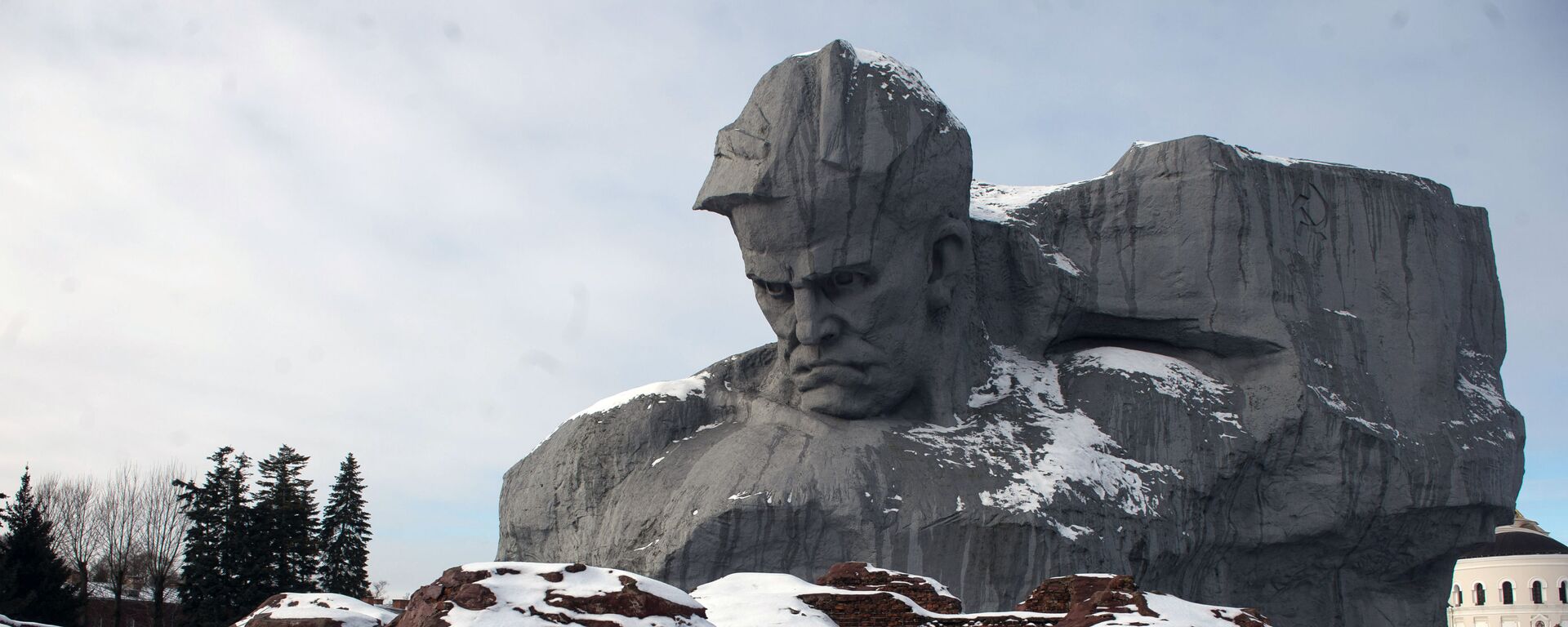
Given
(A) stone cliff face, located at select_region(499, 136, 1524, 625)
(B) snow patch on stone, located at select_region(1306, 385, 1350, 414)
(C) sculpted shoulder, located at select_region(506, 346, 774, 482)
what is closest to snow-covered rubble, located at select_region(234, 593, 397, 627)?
(A) stone cliff face, located at select_region(499, 136, 1524, 625)

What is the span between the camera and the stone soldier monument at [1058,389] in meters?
12.8

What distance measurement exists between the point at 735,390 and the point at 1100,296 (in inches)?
159

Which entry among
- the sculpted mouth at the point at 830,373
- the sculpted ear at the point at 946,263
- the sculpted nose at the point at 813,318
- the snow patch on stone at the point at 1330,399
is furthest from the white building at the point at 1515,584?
the sculpted nose at the point at 813,318

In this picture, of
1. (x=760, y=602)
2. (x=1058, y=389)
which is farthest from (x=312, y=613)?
(x=1058, y=389)

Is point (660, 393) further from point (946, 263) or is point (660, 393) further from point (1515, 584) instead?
point (1515, 584)

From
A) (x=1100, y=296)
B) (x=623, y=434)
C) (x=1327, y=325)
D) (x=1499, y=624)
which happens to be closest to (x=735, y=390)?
(x=623, y=434)

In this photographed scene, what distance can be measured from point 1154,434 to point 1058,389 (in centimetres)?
106

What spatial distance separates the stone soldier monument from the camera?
41.8ft

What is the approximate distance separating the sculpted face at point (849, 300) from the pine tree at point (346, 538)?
11.1 meters

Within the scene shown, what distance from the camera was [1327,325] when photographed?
15.4m

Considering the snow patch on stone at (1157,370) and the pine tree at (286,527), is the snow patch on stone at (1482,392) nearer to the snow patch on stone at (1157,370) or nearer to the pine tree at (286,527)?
the snow patch on stone at (1157,370)

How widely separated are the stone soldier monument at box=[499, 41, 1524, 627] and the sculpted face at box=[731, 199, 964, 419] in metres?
0.03

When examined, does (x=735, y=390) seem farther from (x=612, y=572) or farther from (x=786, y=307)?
(x=612, y=572)

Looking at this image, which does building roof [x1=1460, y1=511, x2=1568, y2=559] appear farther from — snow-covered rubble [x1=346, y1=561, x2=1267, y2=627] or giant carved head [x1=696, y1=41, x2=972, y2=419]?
snow-covered rubble [x1=346, y1=561, x2=1267, y2=627]
